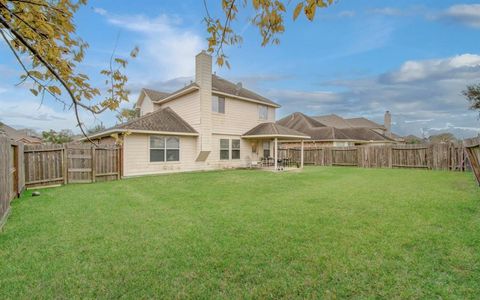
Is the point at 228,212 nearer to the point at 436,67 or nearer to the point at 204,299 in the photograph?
the point at 204,299

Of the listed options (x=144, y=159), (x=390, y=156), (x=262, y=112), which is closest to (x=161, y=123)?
(x=144, y=159)

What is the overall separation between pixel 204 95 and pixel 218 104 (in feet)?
4.84

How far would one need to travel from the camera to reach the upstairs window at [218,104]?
16.8 m

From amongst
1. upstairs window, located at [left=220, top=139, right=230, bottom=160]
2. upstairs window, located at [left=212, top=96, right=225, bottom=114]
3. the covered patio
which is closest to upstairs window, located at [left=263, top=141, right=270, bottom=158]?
the covered patio

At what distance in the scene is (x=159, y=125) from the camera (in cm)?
1491

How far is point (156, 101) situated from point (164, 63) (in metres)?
13.8

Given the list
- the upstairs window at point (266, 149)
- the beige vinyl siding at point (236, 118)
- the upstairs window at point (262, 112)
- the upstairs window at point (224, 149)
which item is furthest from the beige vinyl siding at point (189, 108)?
the upstairs window at point (266, 149)

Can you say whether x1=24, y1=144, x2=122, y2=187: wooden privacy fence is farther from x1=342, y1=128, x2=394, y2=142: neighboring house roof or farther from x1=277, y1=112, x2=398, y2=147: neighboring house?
x1=342, y1=128, x2=394, y2=142: neighboring house roof

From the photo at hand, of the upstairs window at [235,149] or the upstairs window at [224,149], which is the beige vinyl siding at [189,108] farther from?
the upstairs window at [235,149]

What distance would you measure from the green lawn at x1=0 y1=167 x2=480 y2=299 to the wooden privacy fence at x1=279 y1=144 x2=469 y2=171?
37.5 feet

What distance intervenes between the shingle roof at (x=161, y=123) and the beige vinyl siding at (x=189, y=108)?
302 mm

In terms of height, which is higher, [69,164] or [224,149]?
[224,149]

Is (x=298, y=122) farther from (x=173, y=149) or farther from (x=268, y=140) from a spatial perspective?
(x=173, y=149)

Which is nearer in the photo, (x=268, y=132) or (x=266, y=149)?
(x=268, y=132)
